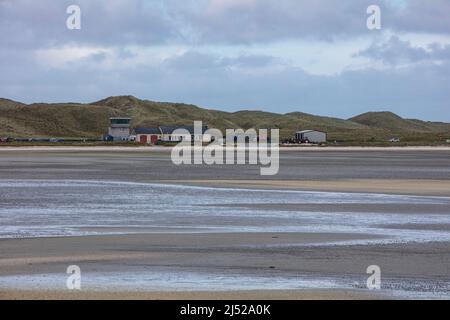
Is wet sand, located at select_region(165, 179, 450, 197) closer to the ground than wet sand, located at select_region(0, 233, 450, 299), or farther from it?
farther from it

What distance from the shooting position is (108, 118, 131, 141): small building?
136625 mm

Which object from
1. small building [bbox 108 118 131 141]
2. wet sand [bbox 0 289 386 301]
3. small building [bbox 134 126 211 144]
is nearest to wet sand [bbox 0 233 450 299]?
wet sand [bbox 0 289 386 301]

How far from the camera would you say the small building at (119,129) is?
448 ft

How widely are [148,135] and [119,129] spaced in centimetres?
A: 547

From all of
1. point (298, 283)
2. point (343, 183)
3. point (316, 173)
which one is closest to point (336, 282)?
point (298, 283)

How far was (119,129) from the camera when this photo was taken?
138 m

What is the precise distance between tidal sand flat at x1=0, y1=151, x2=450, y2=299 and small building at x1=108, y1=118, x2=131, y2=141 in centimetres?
10514

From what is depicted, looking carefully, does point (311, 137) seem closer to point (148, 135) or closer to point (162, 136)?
point (162, 136)

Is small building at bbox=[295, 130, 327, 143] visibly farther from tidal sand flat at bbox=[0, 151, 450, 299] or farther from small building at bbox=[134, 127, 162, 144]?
Answer: tidal sand flat at bbox=[0, 151, 450, 299]

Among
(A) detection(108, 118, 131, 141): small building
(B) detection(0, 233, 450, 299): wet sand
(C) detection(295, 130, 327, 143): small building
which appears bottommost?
(B) detection(0, 233, 450, 299): wet sand

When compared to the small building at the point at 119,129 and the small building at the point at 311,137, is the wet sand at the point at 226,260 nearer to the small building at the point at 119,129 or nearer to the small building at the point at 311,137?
the small building at the point at 119,129

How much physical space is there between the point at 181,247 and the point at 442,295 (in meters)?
6.76

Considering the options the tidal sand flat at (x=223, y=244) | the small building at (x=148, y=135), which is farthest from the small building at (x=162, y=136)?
the tidal sand flat at (x=223, y=244)

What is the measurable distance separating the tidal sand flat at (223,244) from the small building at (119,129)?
345ft
